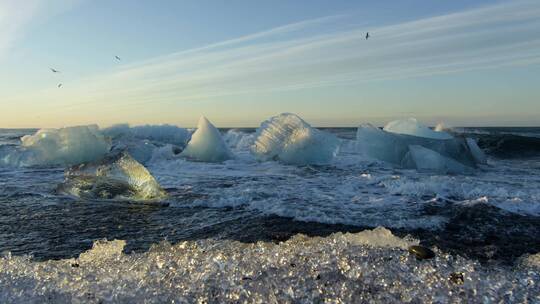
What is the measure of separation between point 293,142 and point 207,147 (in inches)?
93.5

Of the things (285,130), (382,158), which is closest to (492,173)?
(382,158)

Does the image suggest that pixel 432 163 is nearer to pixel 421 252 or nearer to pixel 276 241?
pixel 276 241

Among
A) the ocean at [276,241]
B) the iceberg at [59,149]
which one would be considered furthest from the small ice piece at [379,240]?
the iceberg at [59,149]

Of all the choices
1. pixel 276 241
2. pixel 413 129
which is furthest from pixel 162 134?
pixel 276 241

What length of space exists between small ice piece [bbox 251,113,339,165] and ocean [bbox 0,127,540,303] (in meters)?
2.87

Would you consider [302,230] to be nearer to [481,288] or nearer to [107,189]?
[481,288]

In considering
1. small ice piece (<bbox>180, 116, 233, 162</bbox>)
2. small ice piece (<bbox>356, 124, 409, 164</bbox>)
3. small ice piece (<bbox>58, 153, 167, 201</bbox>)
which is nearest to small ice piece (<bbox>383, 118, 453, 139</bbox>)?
small ice piece (<bbox>356, 124, 409, 164</bbox>)

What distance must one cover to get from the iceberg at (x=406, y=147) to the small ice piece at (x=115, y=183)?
586cm

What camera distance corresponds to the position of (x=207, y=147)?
37.1 ft

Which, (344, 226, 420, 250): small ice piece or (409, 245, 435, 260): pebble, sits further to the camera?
(344, 226, 420, 250): small ice piece

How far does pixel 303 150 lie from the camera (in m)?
10.3

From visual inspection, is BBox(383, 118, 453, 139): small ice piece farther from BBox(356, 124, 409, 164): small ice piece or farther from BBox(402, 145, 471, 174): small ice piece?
BBox(402, 145, 471, 174): small ice piece

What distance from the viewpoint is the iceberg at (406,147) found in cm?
955

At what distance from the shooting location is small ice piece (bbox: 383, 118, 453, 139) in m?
10.7
